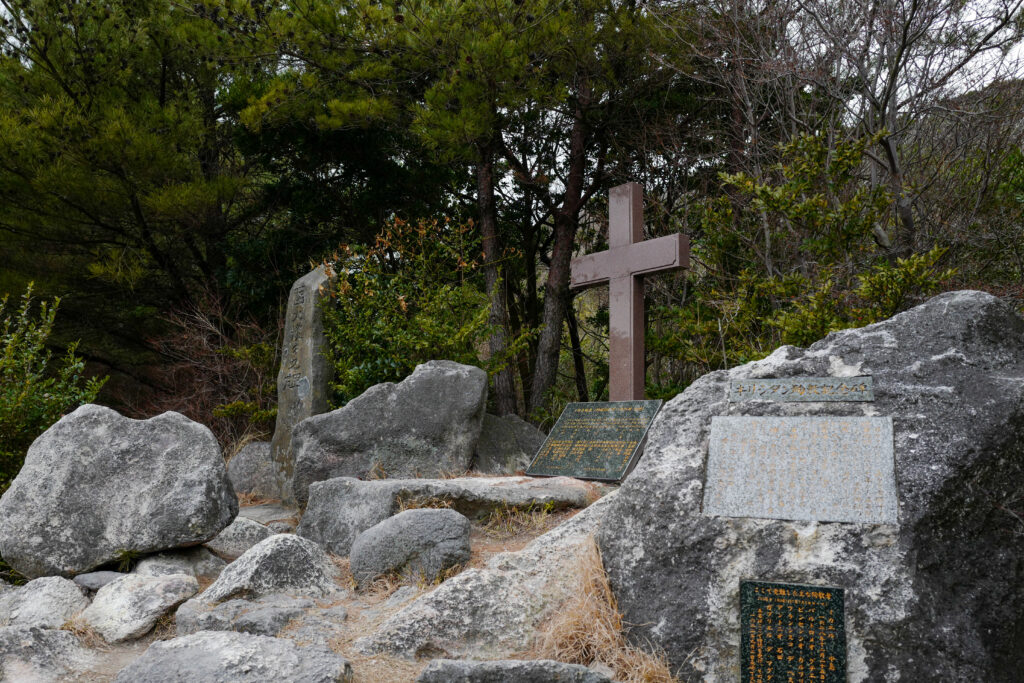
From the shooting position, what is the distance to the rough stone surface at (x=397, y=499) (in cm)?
527

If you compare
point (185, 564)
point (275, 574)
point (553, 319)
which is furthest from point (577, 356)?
point (275, 574)

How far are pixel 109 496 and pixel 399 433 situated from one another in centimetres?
231

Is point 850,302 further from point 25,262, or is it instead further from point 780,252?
point 25,262

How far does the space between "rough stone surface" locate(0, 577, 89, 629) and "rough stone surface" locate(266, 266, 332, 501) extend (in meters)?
3.21

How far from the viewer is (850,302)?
6.19m

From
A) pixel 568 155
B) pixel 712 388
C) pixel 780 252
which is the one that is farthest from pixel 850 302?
pixel 568 155

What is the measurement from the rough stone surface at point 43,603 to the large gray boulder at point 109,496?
329 mm

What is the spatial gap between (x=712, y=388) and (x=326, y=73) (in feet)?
23.5

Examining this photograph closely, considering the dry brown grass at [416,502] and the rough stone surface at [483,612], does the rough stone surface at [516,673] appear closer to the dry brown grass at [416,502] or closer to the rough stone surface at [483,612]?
the rough stone surface at [483,612]

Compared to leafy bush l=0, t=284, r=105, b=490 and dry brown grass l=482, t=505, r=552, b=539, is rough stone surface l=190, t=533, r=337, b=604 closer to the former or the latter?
dry brown grass l=482, t=505, r=552, b=539

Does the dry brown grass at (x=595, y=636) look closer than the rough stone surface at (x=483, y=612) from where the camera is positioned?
Yes

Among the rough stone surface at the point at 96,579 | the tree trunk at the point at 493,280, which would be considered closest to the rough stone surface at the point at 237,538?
the rough stone surface at the point at 96,579

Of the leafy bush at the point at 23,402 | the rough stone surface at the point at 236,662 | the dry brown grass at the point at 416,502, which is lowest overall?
the rough stone surface at the point at 236,662

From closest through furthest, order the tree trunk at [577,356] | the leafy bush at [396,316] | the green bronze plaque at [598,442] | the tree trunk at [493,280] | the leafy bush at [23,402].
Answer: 1. the green bronze plaque at [598,442]
2. the leafy bush at [23,402]
3. the leafy bush at [396,316]
4. the tree trunk at [493,280]
5. the tree trunk at [577,356]
